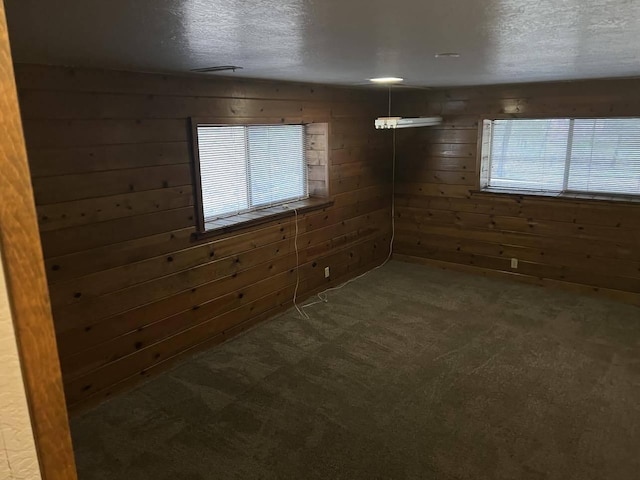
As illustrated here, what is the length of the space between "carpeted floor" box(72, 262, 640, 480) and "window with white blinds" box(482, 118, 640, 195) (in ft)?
4.10

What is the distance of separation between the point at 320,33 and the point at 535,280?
13.7ft

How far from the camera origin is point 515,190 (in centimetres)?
514

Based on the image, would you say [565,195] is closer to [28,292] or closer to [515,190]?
[515,190]

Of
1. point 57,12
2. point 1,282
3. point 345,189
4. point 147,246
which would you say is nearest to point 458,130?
point 345,189

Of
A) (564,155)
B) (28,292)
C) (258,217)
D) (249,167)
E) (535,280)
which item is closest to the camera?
(28,292)

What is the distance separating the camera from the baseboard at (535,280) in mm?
4609

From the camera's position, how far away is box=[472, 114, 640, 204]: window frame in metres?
4.55

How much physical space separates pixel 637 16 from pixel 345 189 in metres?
3.55

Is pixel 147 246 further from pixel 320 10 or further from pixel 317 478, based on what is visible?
pixel 320 10

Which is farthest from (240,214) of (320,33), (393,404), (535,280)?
(535,280)

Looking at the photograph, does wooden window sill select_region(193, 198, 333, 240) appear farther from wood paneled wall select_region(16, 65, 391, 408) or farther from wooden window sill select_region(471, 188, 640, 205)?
wooden window sill select_region(471, 188, 640, 205)

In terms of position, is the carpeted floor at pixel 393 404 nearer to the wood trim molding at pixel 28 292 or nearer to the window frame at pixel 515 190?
the window frame at pixel 515 190

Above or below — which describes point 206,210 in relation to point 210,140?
below

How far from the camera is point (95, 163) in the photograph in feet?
9.16
